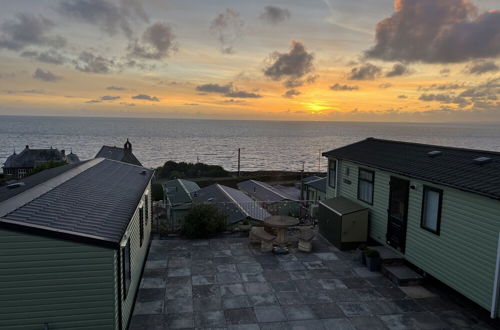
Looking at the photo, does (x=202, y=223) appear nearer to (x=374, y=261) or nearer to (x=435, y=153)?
(x=374, y=261)

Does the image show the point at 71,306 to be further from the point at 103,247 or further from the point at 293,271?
the point at 293,271

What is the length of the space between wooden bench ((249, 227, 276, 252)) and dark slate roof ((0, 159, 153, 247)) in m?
4.39

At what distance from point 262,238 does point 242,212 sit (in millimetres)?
5488

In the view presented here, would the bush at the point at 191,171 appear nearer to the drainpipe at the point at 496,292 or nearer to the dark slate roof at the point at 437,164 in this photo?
the dark slate roof at the point at 437,164

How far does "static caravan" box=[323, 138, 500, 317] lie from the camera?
8164mm

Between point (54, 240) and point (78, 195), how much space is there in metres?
2.94

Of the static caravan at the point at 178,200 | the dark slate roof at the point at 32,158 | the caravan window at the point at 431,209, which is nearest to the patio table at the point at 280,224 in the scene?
the caravan window at the point at 431,209

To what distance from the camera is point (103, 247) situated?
253 inches

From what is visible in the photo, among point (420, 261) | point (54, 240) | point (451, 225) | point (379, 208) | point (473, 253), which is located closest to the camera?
point (54, 240)

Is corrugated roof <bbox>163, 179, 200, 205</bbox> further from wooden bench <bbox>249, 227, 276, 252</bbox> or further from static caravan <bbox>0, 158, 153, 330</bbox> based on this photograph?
static caravan <bbox>0, 158, 153, 330</bbox>

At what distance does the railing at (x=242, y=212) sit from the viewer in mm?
A: 16047

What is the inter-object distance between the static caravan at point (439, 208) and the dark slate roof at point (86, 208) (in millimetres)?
7869

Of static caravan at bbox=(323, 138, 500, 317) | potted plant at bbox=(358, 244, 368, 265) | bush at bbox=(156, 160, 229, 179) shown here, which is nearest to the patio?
potted plant at bbox=(358, 244, 368, 265)

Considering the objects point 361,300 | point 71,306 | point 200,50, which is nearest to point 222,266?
point 361,300
